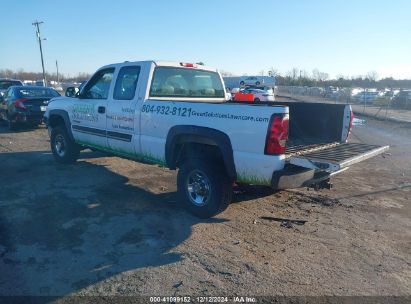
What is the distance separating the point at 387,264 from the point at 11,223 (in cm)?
459

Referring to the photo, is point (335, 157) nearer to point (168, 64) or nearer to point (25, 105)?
point (168, 64)

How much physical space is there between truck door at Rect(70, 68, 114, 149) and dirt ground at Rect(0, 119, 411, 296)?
0.80 meters

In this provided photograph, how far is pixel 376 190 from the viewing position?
6625 mm

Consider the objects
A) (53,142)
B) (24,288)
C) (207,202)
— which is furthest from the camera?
(53,142)

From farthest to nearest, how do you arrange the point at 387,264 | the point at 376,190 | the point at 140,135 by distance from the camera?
the point at 376,190 < the point at 140,135 < the point at 387,264

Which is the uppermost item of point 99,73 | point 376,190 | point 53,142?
point 99,73

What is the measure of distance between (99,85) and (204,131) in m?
2.98

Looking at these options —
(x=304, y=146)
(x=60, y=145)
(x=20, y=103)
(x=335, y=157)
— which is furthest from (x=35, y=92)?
(x=335, y=157)

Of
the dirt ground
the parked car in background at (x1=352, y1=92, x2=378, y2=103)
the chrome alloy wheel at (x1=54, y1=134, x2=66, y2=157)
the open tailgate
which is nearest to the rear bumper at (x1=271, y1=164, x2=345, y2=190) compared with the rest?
the open tailgate

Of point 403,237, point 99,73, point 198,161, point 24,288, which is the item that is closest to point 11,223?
point 24,288

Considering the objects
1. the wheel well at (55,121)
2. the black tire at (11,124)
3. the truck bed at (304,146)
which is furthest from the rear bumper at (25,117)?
the truck bed at (304,146)

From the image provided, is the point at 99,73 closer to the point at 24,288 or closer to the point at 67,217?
the point at 67,217

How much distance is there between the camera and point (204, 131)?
4711 millimetres

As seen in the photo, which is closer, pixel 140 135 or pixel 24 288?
pixel 24 288
